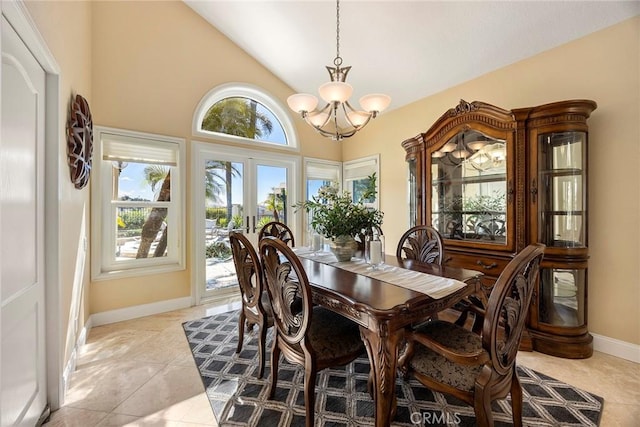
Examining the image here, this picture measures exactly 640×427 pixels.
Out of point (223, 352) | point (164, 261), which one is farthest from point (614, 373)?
point (164, 261)

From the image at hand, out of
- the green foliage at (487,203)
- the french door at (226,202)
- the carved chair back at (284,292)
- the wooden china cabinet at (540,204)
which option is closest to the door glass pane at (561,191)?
the wooden china cabinet at (540,204)

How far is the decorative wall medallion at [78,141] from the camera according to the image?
6.76 feet

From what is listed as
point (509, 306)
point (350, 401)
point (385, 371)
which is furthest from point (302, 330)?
point (509, 306)

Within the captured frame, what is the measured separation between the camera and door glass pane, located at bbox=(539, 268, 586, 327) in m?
2.36

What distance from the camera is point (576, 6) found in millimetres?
2244

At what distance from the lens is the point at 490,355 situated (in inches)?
45.8

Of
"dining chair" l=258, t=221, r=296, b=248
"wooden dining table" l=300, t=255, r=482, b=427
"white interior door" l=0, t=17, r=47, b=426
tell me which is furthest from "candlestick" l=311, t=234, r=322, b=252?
"white interior door" l=0, t=17, r=47, b=426

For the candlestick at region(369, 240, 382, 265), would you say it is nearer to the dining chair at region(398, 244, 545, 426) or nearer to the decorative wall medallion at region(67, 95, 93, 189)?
the dining chair at region(398, 244, 545, 426)

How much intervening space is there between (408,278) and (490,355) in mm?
634

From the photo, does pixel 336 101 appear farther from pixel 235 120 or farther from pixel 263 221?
pixel 263 221

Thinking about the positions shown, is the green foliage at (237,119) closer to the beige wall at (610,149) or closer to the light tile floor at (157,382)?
the light tile floor at (157,382)

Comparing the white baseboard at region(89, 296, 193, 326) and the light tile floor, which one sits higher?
the white baseboard at region(89, 296, 193, 326)

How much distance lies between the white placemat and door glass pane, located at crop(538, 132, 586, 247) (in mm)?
1374

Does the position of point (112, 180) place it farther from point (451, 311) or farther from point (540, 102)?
point (540, 102)
